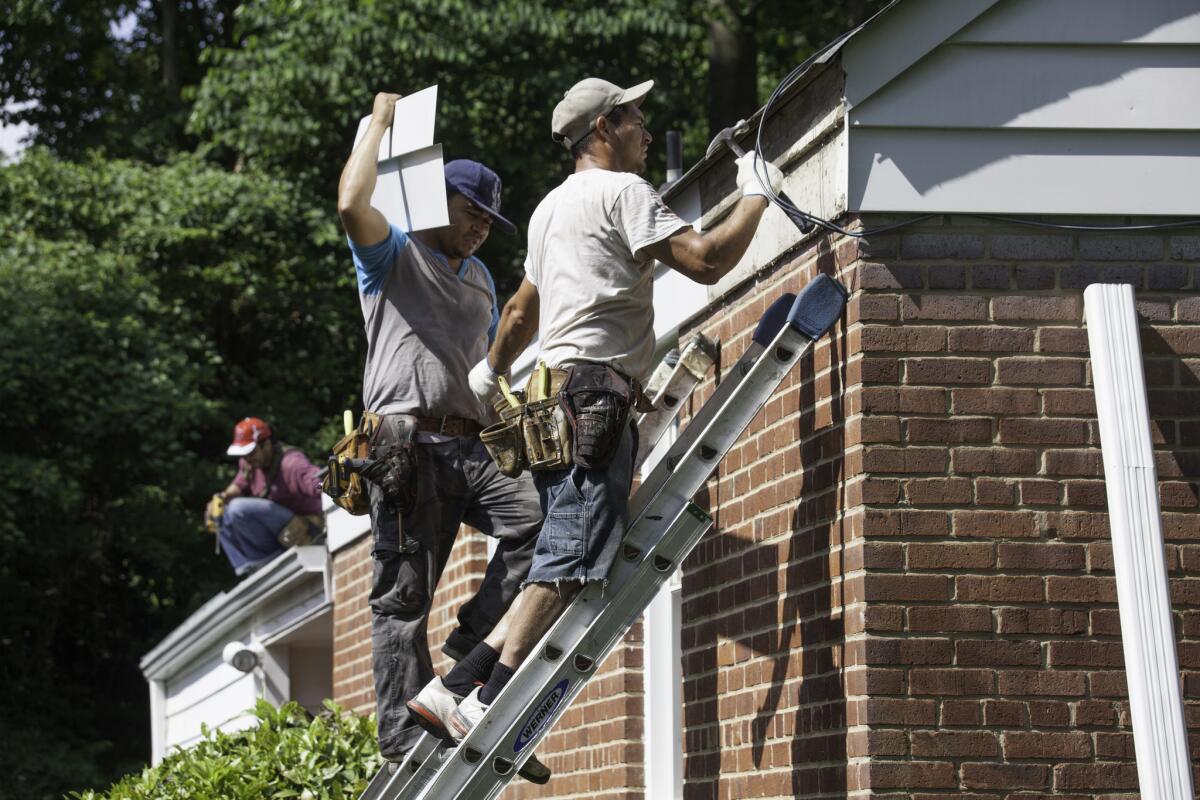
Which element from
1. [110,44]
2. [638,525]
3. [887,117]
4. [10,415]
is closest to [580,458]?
[638,525]

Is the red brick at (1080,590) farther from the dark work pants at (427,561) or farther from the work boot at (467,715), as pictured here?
the dark work pants at (427,561)

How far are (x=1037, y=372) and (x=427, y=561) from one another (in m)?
2.11

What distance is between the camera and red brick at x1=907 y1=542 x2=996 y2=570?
5.18m

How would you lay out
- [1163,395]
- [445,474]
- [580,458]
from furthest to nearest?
[445,474] < [1163,395] < [580,458]

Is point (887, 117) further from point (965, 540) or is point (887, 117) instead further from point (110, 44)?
point (110, 44)

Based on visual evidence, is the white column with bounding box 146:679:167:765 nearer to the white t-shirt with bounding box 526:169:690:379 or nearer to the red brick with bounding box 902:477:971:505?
the white t-shirt with bounding box 526:169:690:379

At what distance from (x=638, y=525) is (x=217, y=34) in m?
24.4

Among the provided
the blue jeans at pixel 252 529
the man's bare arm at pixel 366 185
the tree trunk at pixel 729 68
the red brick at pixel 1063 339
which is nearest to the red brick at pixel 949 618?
the red brick at pixel 1063 339

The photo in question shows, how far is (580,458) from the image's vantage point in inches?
197

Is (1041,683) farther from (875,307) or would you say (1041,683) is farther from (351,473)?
(351,473)

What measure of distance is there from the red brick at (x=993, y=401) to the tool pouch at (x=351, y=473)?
1.98 metres

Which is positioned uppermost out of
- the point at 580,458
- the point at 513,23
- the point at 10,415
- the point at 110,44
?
the point at 110,44

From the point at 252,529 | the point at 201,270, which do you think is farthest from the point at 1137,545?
the point at 201,270

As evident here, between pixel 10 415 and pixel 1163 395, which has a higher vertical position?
pixel 10 415
